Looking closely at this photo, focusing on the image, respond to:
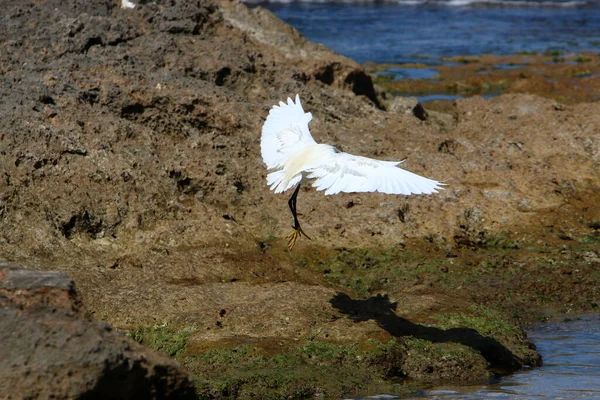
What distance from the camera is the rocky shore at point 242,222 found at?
6.10m

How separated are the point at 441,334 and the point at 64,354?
10.1 feet

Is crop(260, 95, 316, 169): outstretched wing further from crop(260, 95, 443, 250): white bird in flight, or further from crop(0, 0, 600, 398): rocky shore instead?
Result: crop(0, 0, 600, 398): rocky shore

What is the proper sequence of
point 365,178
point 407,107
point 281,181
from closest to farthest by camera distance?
point 365,178
point 281,181
point 407,107

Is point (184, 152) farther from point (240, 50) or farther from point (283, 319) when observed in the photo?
point (283, 319)

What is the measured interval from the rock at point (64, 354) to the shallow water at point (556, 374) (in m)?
1.81

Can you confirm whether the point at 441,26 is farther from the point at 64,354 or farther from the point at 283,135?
the point at 64,354

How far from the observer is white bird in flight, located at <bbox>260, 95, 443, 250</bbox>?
6660 millimetres

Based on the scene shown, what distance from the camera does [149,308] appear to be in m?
6.70

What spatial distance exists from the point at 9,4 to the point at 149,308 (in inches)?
192

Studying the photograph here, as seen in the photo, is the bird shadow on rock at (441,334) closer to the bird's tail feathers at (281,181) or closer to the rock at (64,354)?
the bird's tail feathers at (281,181)

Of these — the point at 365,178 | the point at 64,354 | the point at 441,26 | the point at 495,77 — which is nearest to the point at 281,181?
the point at 365,178

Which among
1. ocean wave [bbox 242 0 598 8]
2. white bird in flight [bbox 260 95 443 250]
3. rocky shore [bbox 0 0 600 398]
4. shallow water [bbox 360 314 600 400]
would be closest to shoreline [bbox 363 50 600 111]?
rocky shore [bbox 0 0 600 398]

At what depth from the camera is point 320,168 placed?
699 centimetres

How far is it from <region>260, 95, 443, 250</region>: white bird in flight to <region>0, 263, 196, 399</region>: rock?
2274 millimetres
